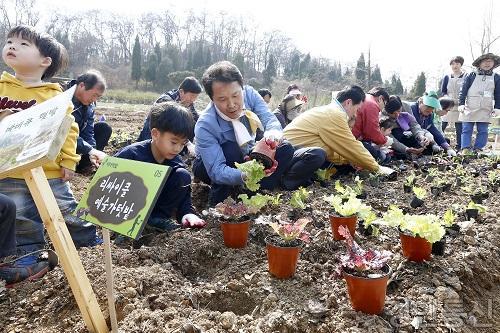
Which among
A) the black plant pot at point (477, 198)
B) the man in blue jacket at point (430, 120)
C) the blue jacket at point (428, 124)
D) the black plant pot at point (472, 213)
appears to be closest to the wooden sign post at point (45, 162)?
the black plant pot at point (472, 213)

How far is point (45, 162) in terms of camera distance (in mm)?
1447

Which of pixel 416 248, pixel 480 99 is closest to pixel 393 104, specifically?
pixel 480 99

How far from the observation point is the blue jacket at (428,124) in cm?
695

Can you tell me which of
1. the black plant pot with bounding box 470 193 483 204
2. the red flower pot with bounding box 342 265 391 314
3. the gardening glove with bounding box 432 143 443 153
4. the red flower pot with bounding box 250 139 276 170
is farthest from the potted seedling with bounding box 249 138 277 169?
the gardening glove with bounding box 432 143 443 153

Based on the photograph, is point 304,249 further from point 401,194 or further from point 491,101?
point 491,101

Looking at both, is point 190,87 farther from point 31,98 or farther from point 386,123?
point 386,123

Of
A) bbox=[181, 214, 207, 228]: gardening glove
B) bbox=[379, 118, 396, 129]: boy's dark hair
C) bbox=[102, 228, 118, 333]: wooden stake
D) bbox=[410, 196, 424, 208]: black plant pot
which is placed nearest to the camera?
bbox=[102, 228, 118, 333]: wooden stake

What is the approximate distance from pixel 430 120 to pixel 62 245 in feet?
22.1

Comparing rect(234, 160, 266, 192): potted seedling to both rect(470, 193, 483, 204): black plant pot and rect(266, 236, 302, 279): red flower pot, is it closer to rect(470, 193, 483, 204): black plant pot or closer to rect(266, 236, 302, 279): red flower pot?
rect(266, 236, 302, 279): red flower pot

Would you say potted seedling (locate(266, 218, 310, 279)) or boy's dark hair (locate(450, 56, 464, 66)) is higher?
boy's dark hair (locate(450, 56, 464, 66))

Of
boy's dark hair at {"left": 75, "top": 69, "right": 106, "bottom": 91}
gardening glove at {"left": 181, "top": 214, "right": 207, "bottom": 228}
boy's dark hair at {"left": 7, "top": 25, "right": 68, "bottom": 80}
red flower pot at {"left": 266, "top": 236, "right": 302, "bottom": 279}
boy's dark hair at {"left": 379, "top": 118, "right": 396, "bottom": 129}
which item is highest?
boy's dark hair at {"left": 7, "top": 25, "right": 68, "bottom": 80}

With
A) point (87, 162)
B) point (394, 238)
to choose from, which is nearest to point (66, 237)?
point (394, 238)

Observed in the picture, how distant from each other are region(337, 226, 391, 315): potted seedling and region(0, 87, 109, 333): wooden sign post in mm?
1099

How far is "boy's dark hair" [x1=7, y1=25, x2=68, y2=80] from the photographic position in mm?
2543
